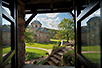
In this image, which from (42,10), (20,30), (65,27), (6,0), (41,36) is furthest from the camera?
(41,36)

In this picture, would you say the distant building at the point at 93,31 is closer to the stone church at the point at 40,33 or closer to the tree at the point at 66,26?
the tree at the point at 66,26

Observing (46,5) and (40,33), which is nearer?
(46,5)

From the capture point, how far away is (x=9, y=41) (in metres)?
0.91

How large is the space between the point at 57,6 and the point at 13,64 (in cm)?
211

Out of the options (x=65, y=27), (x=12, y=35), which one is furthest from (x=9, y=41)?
(x=65, y=27)

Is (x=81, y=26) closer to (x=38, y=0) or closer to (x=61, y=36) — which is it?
(x=38, y=0)

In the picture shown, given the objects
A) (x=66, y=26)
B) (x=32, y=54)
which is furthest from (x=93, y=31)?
(x=66, y=26)

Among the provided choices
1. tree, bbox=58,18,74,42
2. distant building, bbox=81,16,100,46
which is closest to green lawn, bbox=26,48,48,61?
tree, bbox=58,18,74,42

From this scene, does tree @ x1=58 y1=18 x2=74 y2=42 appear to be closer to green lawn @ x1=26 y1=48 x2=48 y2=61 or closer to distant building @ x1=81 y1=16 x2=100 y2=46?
green lawn @ x1=26 y1=48 x2=48 y2=61

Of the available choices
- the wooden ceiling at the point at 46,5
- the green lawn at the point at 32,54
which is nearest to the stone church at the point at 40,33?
the green lawn at the point at 32,54

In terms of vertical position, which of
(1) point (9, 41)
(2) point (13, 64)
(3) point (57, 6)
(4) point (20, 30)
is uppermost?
(3) point (57, 6)

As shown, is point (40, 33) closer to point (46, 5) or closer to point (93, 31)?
point (46, 5)

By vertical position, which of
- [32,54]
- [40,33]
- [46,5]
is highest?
[46,5]

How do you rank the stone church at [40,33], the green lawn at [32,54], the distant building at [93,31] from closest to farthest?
1. the distant building at [93,31]
2. the green lawn at [32,54]
3. the stone church at [40,33]
